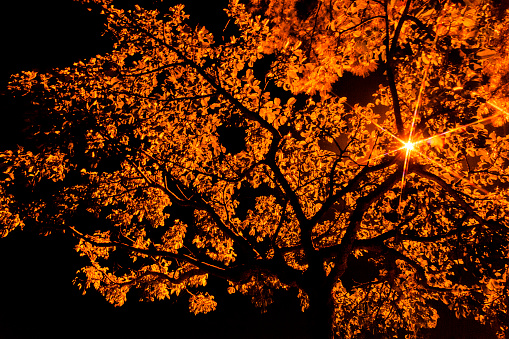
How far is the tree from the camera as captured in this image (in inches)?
Answer: 180

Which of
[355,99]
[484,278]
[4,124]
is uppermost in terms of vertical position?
[355,99]

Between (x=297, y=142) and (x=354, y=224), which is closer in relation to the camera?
(x=354, y=224)

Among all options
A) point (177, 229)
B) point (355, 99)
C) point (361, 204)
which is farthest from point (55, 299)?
point (355, 99)

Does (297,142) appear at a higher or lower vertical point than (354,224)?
higher

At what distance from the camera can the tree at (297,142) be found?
4.57m

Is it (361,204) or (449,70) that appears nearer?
(361,204)

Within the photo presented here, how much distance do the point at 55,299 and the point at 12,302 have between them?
90cm

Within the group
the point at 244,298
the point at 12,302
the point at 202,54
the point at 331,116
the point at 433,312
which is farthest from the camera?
the point at 244,298

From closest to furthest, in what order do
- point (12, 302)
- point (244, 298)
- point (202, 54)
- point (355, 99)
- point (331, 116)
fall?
point (202, 54), point (331, 116), point (12, 302), point (244, 298), point (355, 99)

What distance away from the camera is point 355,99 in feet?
35.5

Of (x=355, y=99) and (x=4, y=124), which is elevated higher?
(x=355, y=99)

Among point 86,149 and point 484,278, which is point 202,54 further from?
point 484,278

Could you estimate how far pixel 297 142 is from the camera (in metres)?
6.14

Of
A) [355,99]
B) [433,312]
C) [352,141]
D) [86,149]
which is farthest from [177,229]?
[355,99]
